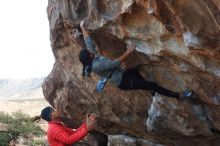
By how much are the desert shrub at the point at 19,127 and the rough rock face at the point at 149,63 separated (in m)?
26.9

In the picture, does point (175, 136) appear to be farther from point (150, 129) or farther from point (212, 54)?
point (212, 54)

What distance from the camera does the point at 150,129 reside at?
44.0 ft

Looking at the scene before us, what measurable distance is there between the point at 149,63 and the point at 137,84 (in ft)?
3.03

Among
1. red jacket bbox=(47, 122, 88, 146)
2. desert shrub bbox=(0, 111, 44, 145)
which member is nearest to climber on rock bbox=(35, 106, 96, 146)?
red jacket bbox=(47, 122, 88, 146)

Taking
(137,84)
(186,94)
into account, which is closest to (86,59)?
(137,84)

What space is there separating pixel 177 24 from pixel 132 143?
7.72m

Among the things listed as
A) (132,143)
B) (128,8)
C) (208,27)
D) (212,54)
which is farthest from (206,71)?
(132,143)

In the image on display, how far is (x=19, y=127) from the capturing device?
4506 cm

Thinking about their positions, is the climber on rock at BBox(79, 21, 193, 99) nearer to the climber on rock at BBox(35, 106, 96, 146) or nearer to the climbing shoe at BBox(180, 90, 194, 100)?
the climbing shoe at BBox(180, 90, 194, 100)

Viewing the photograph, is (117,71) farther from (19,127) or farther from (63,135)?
(19,127)

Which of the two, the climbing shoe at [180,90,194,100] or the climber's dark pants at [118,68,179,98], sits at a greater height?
the climber's dark pants at [118,68,179,98]

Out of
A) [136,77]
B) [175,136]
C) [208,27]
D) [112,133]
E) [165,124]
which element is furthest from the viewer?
[112,133]

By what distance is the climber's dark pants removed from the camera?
10.7m

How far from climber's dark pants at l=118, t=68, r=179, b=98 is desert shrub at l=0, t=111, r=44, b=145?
32105 mm
